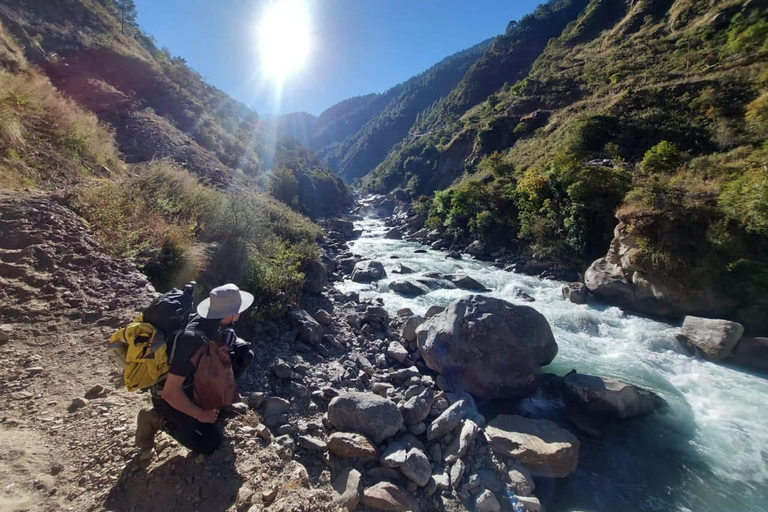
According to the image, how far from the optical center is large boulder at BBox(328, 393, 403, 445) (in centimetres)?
453

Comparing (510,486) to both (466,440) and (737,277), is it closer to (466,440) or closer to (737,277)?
(466,440)

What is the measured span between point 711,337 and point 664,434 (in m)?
3.70

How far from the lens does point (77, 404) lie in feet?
10.4

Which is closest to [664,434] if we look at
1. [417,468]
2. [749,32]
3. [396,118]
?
[417,468]

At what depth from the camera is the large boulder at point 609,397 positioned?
5.87 metres

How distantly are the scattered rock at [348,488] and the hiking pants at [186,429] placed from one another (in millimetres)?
1563

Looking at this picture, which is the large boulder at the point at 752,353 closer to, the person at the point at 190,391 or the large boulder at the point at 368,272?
the person at the point at 190,391

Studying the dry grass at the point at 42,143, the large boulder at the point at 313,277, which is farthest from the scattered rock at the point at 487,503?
the dry grass at the point at 42,143

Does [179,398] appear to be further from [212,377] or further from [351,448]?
[351,448]

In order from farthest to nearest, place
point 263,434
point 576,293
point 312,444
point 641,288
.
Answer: point 576,293, point 641,288, point 312,444, point 263,434

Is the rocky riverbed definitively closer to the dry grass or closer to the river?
the river

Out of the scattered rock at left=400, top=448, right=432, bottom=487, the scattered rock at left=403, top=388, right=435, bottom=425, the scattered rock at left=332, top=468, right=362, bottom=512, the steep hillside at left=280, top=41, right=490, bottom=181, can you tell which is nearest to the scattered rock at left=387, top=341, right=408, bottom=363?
the scattered rock at left=403, top=388, right=435, bottom=425

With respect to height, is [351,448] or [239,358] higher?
[239,358]

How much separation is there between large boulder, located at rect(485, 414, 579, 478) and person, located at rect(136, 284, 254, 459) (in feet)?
13.7
